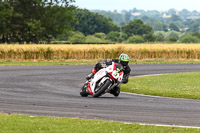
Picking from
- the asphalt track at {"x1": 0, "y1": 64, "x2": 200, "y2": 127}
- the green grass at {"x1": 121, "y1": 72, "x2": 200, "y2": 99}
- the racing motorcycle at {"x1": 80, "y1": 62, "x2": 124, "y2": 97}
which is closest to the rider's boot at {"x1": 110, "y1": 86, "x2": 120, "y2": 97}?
the racing motorcycle at {"x1": 80, "y1": 62, "x2": 124, "y2": 97}

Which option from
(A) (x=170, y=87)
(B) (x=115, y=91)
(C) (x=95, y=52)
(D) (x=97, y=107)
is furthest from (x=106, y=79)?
(C) (x=95, y=52)

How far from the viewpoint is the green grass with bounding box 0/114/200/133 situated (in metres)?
9.45

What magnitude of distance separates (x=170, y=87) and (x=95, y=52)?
21.6 metres

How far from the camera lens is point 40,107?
42.8 feet

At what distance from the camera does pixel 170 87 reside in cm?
2044

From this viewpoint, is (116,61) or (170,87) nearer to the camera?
(116,61)

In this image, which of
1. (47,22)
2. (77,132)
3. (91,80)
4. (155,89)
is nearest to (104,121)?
(77,132)

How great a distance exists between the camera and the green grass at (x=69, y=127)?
31.0 ft

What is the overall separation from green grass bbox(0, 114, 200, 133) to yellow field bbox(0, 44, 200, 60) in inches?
1146

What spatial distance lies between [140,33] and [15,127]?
152294mm

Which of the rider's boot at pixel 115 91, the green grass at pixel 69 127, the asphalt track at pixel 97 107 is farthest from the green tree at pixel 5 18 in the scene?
the green grass at pixel 69 127

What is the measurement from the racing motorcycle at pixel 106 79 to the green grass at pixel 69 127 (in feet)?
15.9

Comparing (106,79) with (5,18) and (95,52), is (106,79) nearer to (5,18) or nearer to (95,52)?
(95,52)

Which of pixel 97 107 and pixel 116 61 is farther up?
pixel 116 61
